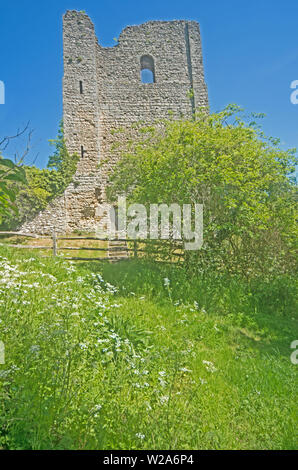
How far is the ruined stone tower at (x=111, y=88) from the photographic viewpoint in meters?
16.0

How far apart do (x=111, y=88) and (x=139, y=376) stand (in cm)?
1692

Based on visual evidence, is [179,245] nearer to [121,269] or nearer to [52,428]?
[121,269]

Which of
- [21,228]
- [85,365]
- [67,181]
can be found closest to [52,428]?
[85,365]

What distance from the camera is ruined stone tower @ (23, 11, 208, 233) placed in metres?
16.0

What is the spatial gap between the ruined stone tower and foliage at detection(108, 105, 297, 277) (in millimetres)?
8105

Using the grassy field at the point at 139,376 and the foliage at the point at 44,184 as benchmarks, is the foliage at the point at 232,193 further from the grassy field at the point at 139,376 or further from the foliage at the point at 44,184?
the foliage at the point at 44,184

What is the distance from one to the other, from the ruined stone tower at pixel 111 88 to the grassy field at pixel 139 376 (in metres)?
11.4
